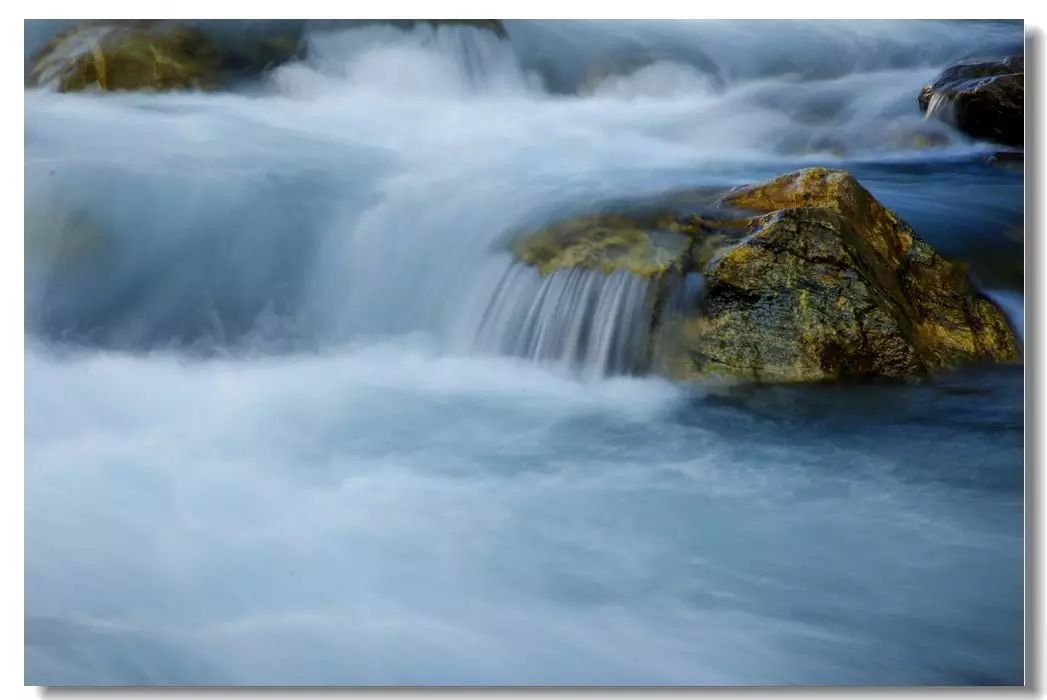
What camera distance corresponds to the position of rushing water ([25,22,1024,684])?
2566 mm

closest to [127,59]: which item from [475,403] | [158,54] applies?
[158,54]

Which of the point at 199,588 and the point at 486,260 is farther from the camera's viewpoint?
the point at 486,260

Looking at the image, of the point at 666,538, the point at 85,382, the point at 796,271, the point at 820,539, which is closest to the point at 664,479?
the point at 666,538

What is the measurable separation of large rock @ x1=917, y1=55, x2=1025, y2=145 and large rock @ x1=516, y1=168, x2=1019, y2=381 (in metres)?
0.35

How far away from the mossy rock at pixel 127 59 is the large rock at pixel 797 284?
3.60 ft

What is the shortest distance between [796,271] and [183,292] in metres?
1.76

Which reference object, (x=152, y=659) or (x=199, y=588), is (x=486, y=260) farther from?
(x=152, y=659)

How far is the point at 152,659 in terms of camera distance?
2.58m

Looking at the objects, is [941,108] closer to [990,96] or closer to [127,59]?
[990,96]

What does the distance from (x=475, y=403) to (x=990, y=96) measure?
1717mm

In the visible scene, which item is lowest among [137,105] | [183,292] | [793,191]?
[183,292]

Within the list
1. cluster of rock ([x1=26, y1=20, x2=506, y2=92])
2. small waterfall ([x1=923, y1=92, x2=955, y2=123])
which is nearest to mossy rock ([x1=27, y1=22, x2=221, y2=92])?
cluster of rock ([x1=26, y1=20, x2=506, y2=92])

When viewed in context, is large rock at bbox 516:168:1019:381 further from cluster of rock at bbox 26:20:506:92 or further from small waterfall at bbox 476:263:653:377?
cluster of rock at bbox 26:20:506:92

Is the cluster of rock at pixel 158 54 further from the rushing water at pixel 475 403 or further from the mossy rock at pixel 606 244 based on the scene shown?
the mossy rock at pixel 606 244
